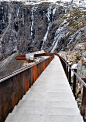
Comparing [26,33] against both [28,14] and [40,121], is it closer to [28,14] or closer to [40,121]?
[28,14]

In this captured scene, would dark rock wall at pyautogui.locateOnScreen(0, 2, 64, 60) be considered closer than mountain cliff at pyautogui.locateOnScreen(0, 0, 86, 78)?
No

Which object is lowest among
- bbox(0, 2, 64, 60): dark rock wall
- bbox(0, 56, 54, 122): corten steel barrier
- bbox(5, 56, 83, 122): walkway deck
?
bbox(5, 56, 83, 122): walkway deck

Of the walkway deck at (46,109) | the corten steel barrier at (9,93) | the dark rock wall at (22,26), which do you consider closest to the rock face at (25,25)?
the dark rock wall at (22,26)

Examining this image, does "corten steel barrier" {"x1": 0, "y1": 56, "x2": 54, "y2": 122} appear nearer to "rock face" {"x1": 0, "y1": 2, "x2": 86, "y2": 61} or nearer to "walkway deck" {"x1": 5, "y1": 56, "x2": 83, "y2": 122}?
"walkway deck" {"x1": 5, "y1": 56, "x2": 83, "y2": 122}

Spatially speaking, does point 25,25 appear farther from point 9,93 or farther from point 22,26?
point 9,93

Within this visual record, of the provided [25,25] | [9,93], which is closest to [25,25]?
[25,25]

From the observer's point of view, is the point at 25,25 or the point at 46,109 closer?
the point at 46,109

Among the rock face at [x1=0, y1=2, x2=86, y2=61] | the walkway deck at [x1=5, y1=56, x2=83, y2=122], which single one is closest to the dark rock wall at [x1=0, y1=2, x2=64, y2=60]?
the rock face at [x1=0, y1=2, x2=86, y2=61]

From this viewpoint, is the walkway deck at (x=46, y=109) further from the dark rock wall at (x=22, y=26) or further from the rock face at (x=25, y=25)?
the dark rock wall at (x=22, y=26)


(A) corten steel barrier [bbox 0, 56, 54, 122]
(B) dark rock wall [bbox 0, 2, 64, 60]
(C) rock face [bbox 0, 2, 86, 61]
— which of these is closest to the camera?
(A) corten steel barrier [bbox 0, 56, 54, 122]

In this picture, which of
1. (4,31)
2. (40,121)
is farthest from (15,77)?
(4,31)

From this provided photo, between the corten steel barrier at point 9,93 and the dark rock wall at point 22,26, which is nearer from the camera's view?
the corten steel barrier at point 9,93

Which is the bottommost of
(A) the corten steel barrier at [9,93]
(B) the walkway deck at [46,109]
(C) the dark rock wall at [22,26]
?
(B) the walkway deck at [46,109]

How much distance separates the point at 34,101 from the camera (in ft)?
Result: 12.7
